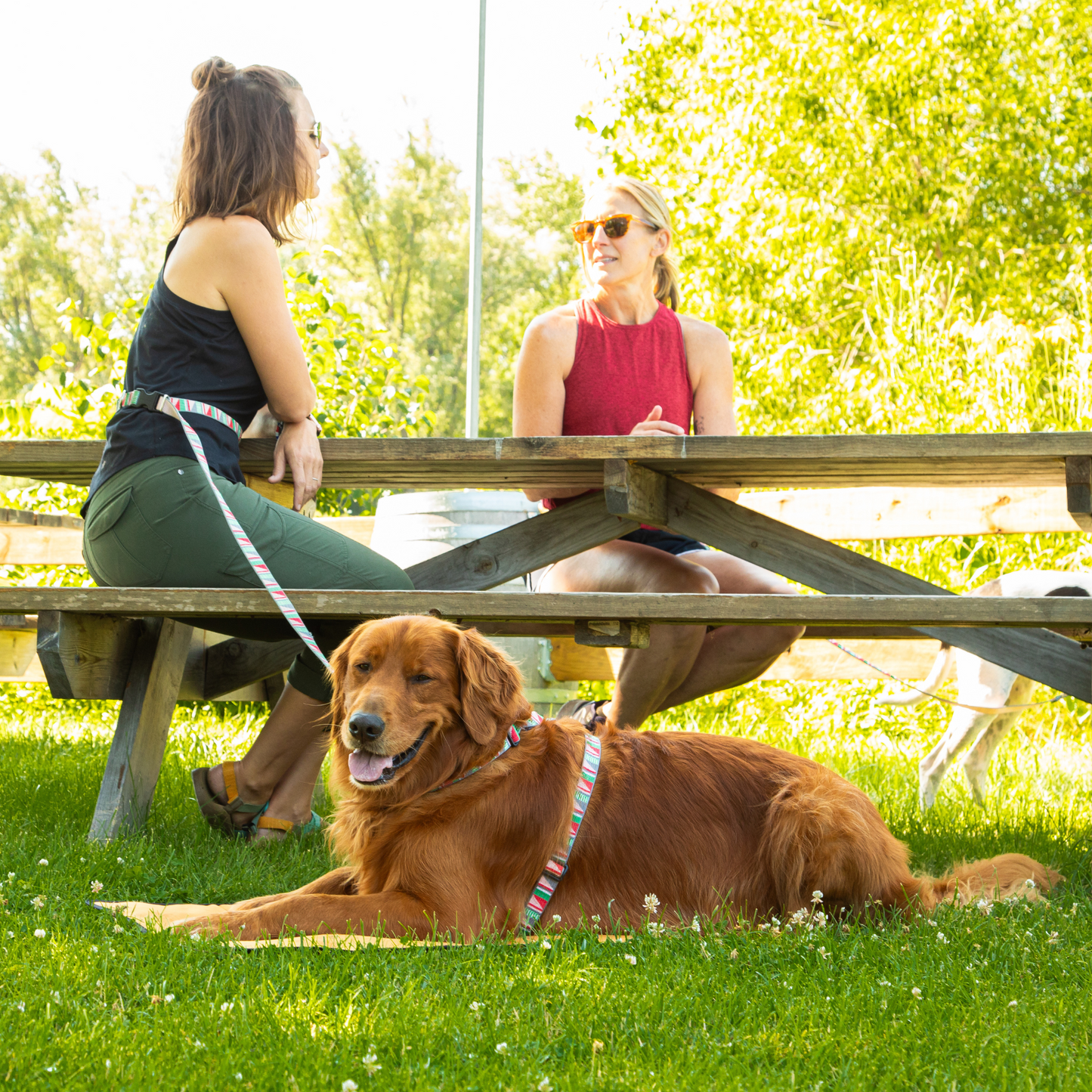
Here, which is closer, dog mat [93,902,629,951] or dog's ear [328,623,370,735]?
dog mat [93,902,629,951]

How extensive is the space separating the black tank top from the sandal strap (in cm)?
86

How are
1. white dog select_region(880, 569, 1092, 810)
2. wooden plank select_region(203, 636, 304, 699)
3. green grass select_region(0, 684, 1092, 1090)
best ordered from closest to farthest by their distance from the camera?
green grass select_region(0, 684, 1092, 1090), wooden plank select_region(203, 636, 304, 699), white dog select_region(880, 569, 1092, 810)

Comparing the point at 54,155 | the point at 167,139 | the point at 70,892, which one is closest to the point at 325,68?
the point at 167,139

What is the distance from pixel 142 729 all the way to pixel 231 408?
38.7 inches

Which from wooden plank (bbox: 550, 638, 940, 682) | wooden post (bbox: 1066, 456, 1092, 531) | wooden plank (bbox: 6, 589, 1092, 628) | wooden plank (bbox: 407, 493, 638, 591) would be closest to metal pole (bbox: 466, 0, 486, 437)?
wooden plank (bbox: 550, 638, 940, 682)

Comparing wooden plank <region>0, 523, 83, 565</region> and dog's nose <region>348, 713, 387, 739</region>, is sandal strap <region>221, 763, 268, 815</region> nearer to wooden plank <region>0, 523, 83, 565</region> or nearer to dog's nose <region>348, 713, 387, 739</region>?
dog's nose <region>348, 713, 387, 739</region>

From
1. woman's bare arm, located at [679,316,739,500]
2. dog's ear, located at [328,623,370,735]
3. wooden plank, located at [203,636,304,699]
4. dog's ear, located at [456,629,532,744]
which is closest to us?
dog's ear, located at [456,629,532,744]

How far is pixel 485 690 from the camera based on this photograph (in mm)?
2580

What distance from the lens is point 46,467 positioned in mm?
3791

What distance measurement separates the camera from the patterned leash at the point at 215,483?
110 inches

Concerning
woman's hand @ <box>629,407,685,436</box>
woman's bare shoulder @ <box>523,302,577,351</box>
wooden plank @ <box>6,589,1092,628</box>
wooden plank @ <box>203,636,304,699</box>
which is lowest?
wooden plank @ <box>203,636,304,699</box>

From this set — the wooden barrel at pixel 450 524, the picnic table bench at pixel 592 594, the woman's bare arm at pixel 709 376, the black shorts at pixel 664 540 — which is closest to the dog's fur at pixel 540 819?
the picnic table bench at pixel 592 594

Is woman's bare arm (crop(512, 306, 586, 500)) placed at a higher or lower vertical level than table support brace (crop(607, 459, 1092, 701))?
higher

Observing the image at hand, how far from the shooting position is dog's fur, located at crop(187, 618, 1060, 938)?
2.48m
